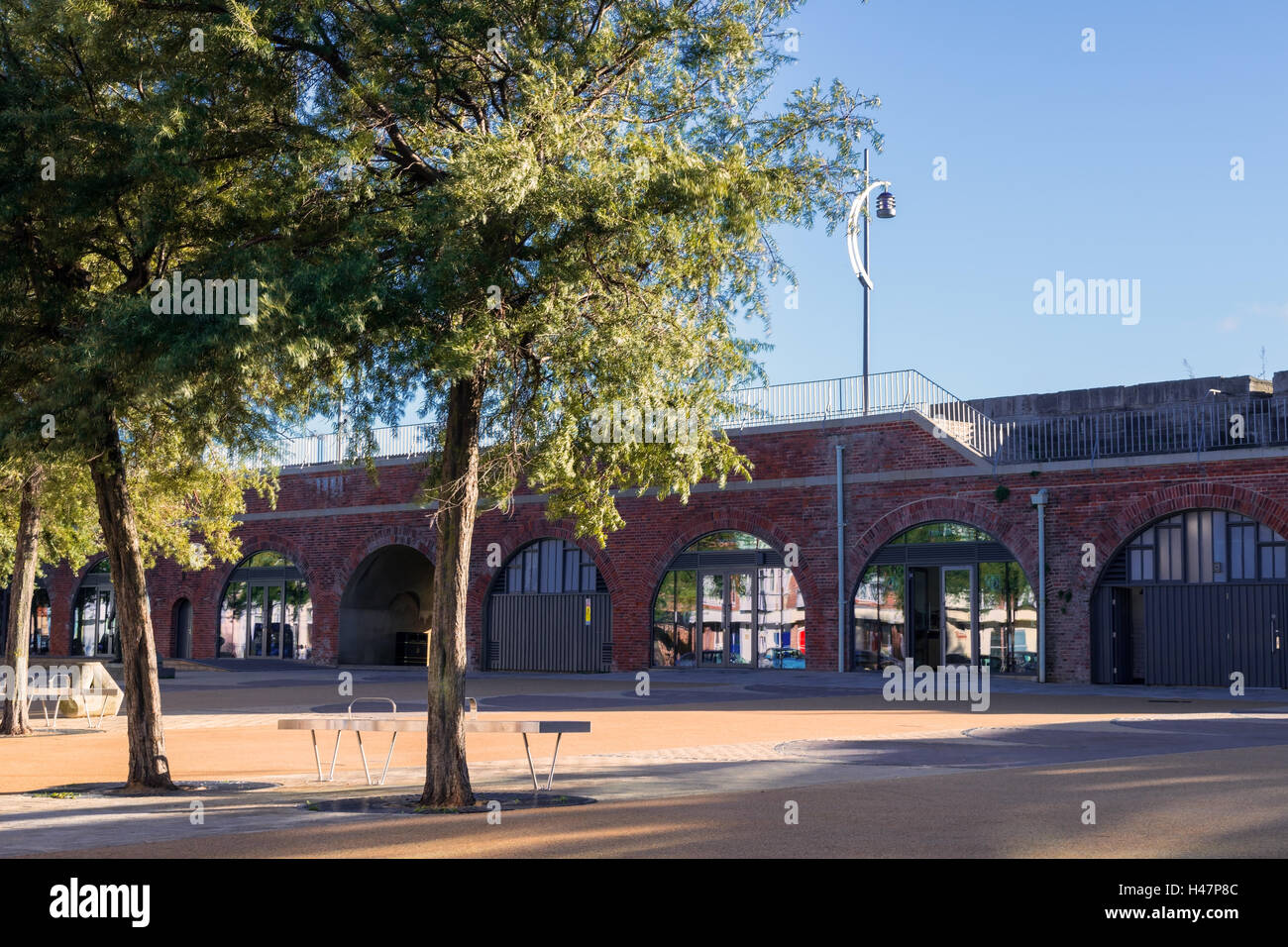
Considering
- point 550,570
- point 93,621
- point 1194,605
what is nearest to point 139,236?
point 1194,605

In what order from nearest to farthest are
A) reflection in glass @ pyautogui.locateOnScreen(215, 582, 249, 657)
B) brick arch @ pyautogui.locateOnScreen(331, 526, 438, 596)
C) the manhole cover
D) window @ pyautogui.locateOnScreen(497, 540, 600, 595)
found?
the manhole cover, window @ pyautogui.locateOnScreen(497, 540, 600, 595), brick arch @ pyautogui.locateOnScreen(331, 526, 438, 596), reflection in glass @ pyautogui.locateOnScreen(215, 582, 249, 657)

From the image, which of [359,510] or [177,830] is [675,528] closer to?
[359,510]

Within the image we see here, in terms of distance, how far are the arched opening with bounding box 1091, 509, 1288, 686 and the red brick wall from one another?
41 cm

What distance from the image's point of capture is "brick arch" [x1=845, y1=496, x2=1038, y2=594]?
2867 cm

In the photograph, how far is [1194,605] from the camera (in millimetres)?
26875

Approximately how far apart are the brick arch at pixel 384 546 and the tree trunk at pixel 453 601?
26717 millimetres

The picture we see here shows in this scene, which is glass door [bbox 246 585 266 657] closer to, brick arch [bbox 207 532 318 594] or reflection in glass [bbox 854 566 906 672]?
brick arch [bbox 207 532 318 594]

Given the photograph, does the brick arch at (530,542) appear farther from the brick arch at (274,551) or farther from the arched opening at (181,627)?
the arched opening at (181,627)

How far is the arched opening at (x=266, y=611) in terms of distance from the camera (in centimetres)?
4103

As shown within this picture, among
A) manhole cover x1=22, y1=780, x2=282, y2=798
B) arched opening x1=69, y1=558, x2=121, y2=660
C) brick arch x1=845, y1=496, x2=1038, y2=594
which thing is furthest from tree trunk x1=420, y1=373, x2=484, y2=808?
arched opening x1=69, y1=558, x2=121, y2=660

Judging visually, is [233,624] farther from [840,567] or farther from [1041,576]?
[1041,576]

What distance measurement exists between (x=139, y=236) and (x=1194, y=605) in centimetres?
2176

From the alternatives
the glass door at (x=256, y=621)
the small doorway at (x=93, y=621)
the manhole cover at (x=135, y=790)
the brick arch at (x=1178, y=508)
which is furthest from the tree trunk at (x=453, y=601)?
the small doorway at (x=93, y=621)
